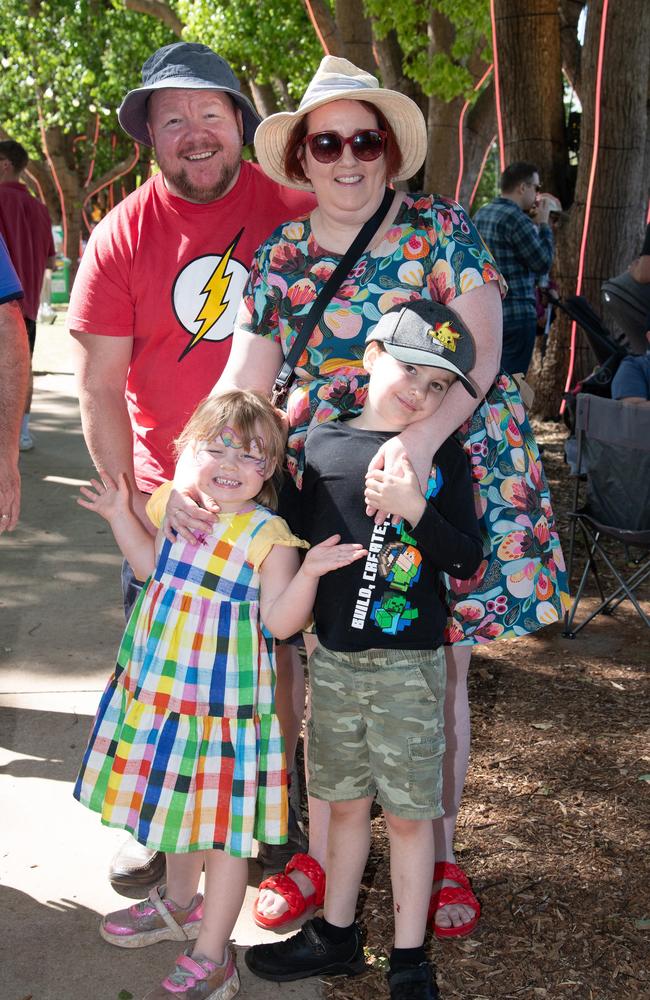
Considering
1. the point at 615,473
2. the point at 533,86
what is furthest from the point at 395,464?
the point at 533,86

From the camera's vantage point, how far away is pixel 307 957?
2900 mm

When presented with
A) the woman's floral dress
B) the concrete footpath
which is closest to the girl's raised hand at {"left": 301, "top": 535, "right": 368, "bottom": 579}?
the woman's floral dress

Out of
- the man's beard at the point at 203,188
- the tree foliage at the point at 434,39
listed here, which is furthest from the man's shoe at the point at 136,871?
the tree foliage at the point at 434,39

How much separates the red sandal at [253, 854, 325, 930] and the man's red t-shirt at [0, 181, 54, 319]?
580 cm

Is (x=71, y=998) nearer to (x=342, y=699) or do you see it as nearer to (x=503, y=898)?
(x=342, y=699)

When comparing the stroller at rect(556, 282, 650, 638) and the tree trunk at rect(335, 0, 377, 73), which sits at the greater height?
the tree trunk at rect(335, 0, 377, 73)

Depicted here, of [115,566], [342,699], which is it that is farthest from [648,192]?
[342,699]

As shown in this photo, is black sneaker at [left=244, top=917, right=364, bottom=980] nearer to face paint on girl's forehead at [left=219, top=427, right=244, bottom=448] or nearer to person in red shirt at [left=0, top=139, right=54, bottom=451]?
face paint on girl's forehead at [left=219, top=427, right=244, bottom=448]

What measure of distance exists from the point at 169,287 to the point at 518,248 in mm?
5480

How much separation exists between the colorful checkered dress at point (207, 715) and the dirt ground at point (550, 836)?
0.61 meters

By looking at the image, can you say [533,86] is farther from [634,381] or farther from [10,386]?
[10,386]

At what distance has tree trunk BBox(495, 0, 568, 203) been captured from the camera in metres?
8.82

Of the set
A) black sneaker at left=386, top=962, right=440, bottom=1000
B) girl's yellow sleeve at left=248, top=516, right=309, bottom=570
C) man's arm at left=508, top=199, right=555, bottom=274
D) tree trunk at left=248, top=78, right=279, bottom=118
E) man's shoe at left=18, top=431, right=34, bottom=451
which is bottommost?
black sneaker at left=386, top=962, right=440, bottom=1000

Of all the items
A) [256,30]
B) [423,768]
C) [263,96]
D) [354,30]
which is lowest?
[423,768]
